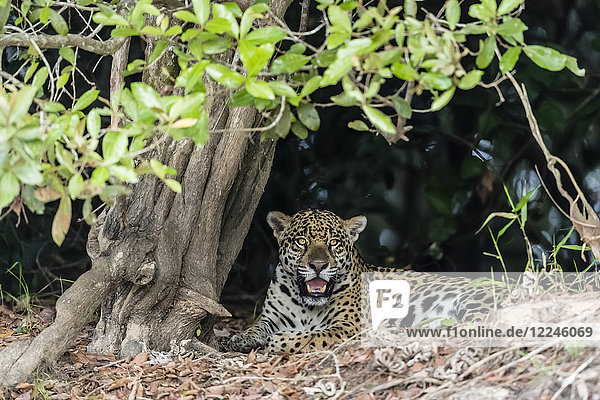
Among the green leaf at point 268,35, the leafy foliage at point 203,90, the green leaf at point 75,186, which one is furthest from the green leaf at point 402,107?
the green leaf at point 75,186

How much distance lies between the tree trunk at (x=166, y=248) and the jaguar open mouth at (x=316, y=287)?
0.83m

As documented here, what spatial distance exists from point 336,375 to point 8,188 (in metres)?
1.89

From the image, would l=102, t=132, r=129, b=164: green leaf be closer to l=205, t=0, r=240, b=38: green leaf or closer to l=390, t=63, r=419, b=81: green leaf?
l=205, t=0, r=240, b=38: green leaf

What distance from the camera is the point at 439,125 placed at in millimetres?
5941

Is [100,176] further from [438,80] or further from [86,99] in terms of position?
[438,80]

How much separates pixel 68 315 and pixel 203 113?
6.54 feet

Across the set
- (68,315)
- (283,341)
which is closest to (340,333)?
(283,341)

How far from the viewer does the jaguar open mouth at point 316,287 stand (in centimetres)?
539

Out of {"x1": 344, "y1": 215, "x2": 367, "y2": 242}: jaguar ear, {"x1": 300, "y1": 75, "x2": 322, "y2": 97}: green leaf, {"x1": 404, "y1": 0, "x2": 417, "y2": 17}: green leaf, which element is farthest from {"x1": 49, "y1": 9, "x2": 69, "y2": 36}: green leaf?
{"x1": 344, "y1": 215, "x2": 367, "y2": 242}: jaguar ear

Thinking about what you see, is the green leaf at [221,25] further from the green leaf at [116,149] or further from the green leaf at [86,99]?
the green leaf at [86,99]

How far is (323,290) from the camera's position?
5.41m

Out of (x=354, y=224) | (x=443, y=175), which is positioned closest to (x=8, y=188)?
(x=354, y=224)

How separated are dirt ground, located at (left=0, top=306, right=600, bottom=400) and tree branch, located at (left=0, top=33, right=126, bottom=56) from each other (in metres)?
1.75

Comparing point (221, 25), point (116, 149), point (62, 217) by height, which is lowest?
point (62, 217)
